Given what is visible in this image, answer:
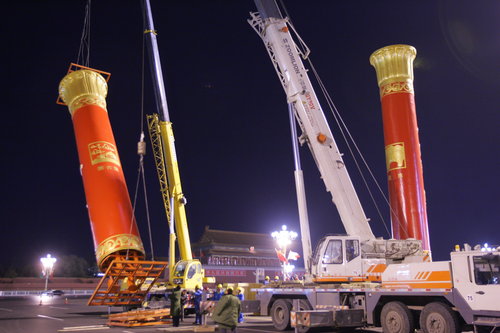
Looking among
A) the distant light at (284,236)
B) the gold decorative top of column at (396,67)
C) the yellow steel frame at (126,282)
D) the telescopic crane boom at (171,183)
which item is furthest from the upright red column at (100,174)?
the gold decorative top of column at (396,67)

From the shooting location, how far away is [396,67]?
26234 millimetres

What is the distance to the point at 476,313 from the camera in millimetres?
10820

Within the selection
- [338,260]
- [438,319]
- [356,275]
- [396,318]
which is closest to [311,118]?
[338,260]

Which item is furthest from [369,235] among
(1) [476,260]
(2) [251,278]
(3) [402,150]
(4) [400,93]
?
(2) [251,278]

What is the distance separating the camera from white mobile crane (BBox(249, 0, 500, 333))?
11102mm

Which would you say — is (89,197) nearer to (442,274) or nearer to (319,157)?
(319,157)

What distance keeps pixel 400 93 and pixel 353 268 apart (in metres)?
14.6

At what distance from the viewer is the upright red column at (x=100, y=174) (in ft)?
65.6

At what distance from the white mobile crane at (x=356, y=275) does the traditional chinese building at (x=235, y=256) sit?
47636mm

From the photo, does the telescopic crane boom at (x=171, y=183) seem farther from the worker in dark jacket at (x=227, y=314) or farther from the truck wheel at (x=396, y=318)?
the worker in dark jacket at (x=227, y=314)

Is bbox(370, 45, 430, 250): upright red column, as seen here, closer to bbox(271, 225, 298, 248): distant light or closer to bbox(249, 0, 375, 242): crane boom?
bbox(249, 0, 375, 242): crane boom

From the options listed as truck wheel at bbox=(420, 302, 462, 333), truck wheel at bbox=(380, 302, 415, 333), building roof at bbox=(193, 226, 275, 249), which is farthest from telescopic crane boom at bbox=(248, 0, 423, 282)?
building roof at bbox=(193, 226, 275, 249)

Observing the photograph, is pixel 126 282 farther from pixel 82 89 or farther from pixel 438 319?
pixel 438 319

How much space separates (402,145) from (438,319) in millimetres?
15141
